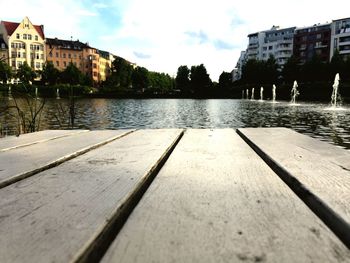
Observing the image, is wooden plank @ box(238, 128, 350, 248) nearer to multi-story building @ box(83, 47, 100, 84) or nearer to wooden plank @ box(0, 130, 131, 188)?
A: wooden plank @ box(0, 130, 131, 188)

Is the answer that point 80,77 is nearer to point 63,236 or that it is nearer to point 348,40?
point 348,40

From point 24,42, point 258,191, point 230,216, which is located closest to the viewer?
point 230,216

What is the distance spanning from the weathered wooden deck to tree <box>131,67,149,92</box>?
9566 cm

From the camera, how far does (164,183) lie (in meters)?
0.87

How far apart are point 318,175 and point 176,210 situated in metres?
0.51

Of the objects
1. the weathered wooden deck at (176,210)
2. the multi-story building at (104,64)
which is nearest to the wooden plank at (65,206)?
the weathered wooden deck at (176,210)

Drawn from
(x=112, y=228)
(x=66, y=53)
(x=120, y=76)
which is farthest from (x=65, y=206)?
(x=66, y=53)

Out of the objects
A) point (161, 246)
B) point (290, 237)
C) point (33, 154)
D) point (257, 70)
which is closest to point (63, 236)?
point (161, 246)

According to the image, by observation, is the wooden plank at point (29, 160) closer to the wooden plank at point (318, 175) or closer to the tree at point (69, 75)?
the wooden plank at point (318, 175)

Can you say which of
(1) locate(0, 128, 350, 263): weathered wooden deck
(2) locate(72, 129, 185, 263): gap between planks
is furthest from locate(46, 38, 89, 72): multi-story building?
(2) locate(72, 129, 185, 263): gap between planks

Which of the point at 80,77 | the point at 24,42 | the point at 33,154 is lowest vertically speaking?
the point at 33,154

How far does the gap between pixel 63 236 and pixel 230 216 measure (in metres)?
0.34

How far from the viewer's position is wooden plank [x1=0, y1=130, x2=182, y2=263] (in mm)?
499

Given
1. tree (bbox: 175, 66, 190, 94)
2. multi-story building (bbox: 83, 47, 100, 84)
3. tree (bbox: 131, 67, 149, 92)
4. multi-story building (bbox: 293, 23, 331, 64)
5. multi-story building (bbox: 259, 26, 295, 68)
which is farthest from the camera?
tree (bbox: 131, 67, 149, 92)
